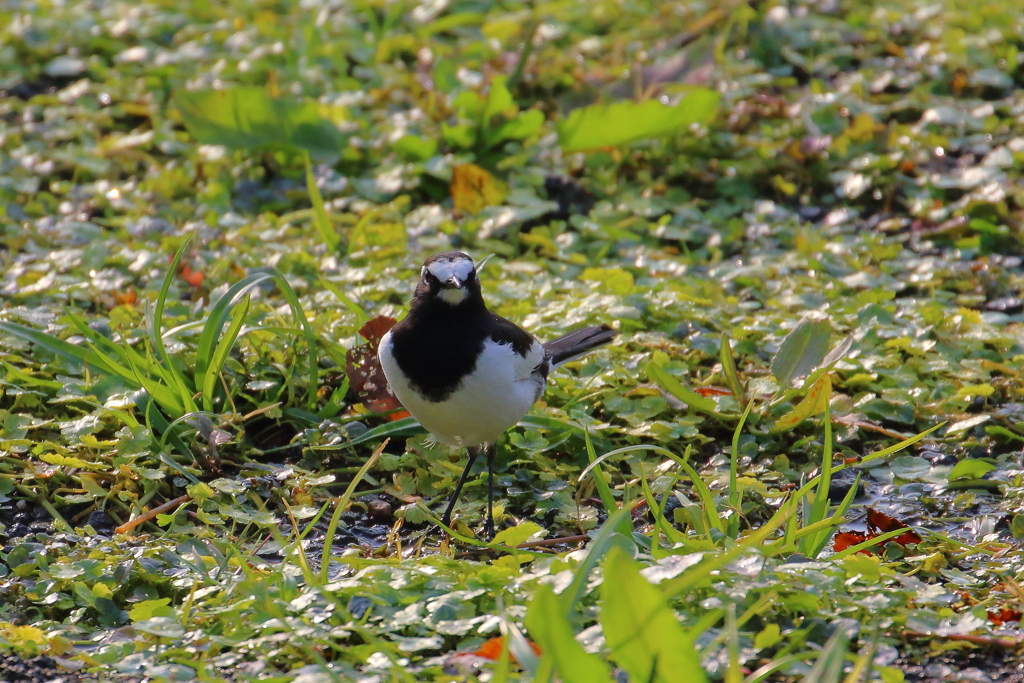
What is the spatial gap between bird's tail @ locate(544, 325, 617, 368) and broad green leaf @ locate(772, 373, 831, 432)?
2.39 feet

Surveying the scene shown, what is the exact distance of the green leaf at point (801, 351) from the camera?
4316 mm

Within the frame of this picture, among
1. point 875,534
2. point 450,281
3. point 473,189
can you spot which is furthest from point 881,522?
point 473,189

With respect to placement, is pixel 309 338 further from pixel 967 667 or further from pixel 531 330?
pixel 967 667

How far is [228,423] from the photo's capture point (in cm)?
396

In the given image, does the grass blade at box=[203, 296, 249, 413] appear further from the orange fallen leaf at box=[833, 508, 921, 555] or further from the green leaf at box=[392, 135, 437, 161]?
the green leaf at box=[392, 135, 437, 161]

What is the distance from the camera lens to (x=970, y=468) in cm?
379

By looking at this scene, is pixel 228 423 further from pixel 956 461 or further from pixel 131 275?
pixel 956 461

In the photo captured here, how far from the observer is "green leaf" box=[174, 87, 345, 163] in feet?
19.8

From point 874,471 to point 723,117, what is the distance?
3240 millimetres

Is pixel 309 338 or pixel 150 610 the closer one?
pixel 150 610

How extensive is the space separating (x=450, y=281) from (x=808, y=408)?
4.88 feet

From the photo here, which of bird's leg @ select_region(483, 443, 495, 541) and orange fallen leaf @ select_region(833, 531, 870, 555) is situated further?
bird's leg @ select_region(483, 443, 495, 541)

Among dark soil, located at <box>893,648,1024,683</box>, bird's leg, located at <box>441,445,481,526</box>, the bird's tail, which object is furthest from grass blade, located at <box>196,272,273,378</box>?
dark soil, located at <box>893,648,1024,683</box>

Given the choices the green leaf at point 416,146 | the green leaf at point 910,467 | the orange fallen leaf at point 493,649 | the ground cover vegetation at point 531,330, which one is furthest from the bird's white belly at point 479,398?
the green leaf at point 416,146
